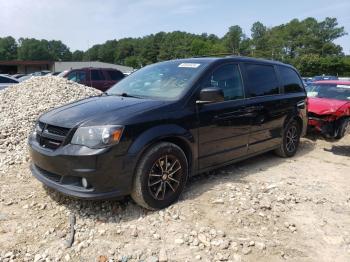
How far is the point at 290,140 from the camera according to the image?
6.76m

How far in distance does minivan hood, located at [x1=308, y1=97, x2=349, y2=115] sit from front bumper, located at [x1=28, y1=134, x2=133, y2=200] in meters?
5.94

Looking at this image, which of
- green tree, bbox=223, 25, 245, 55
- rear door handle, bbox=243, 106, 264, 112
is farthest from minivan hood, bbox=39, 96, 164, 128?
green tree, bbox=223, 25, 245, 55

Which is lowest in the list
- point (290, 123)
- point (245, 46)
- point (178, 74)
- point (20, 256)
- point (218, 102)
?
point (20, 256)

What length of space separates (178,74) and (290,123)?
9.07ft

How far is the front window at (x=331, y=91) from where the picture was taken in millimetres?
9012

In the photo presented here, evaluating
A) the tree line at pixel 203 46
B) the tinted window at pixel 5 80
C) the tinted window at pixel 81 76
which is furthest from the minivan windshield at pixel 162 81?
the tree line at pixel 203 46

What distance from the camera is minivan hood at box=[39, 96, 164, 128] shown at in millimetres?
3888

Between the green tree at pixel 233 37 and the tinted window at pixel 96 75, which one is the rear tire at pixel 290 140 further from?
the green tree at pixel 233 37

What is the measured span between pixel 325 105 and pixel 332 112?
12.6 inches

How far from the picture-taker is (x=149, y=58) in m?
116

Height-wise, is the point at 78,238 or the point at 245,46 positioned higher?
the point at 245,46

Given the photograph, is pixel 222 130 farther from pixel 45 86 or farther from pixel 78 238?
pixel 45 86

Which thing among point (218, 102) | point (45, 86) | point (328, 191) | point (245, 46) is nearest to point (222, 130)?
point (218, 102)

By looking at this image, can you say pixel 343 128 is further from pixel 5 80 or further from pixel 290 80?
pixel 5 80
